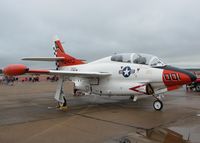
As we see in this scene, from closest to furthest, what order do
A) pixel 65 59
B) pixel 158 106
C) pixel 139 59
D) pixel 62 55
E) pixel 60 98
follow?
pixel 158 106, pixel 139 59, pixel 60 98, pixel 65 59, pixel 62 55

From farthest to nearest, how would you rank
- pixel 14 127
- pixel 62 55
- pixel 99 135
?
pixel 62 55 → pixel 14 127 → pixel 99 135

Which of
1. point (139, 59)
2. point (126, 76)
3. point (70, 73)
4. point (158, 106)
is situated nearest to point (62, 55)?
point (70, 73)

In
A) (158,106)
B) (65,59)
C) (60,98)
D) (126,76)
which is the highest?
(65,59)

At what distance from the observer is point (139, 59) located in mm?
9578

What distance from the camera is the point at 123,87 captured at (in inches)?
383

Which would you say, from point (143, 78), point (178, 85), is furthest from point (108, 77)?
point (178, 85)

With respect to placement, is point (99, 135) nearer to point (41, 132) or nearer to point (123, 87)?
point (41, 132)

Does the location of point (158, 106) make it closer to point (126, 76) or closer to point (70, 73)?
point (126, 76)

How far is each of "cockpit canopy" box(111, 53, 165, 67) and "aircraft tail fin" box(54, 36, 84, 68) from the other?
3.57 metres

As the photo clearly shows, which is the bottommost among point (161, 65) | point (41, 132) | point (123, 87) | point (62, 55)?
point (41, 132)

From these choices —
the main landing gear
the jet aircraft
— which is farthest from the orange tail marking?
the main landing gear

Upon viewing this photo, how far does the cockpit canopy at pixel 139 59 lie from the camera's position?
924cm

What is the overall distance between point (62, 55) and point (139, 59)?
6.22m

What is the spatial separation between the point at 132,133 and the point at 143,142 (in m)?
0.81
